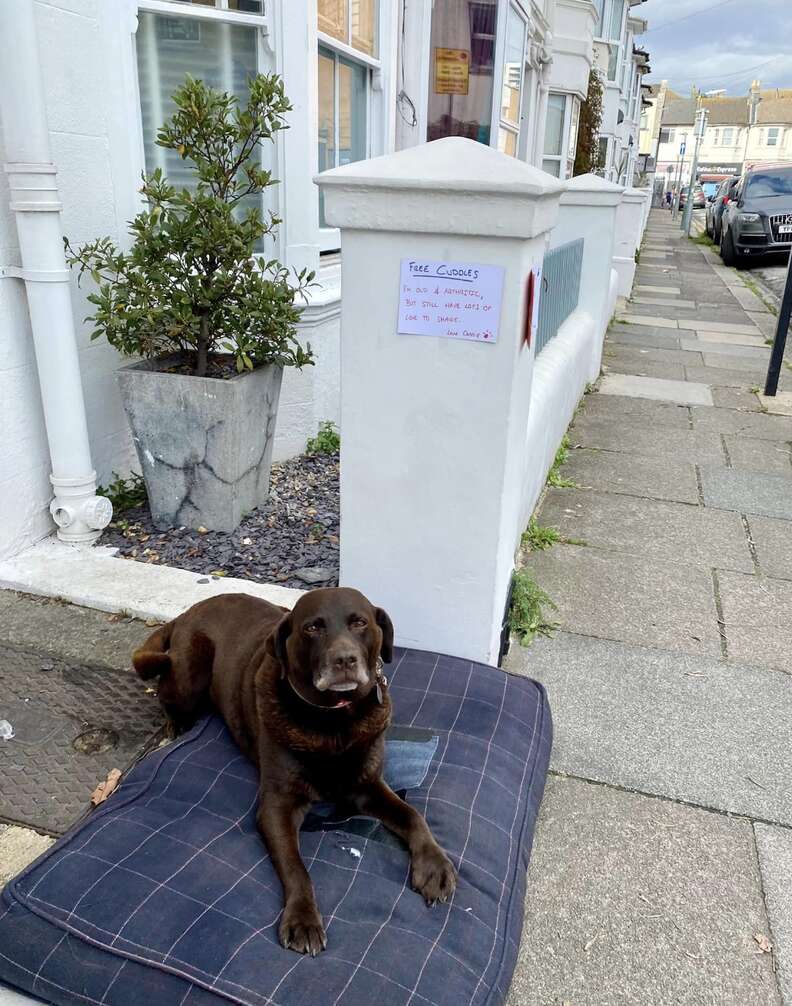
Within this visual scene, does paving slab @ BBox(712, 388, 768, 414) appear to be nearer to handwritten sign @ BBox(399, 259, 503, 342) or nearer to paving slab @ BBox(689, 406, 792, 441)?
paving slab @ BBox(689, 406, 792, 441)

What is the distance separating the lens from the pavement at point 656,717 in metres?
2.29

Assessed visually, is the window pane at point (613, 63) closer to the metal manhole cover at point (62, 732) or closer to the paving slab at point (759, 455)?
the paving slab at point (759, 455)

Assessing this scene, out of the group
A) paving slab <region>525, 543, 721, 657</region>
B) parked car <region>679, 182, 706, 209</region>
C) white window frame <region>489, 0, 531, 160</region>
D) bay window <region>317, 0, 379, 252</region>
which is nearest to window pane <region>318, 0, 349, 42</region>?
bay window <region>317, 0, 379, 252</region>

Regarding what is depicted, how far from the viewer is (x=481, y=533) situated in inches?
123

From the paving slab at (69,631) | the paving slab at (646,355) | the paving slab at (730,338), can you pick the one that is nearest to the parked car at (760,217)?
the paving slab at (730,338)

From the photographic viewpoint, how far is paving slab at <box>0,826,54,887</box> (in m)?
2.43

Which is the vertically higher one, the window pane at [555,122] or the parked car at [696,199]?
the window pane at [555,122]

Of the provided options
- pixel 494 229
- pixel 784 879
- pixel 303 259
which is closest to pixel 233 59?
pixel 303 259

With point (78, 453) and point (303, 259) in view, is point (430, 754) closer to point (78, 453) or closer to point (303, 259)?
point (78, 453)

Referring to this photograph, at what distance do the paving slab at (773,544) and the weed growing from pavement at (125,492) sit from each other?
3.55 m

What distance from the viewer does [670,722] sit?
3.27 m

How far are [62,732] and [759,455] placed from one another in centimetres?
556

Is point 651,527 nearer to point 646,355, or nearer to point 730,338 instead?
point 646,355

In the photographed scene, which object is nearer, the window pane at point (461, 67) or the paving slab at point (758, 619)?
the paving slab at point (758, 619)
